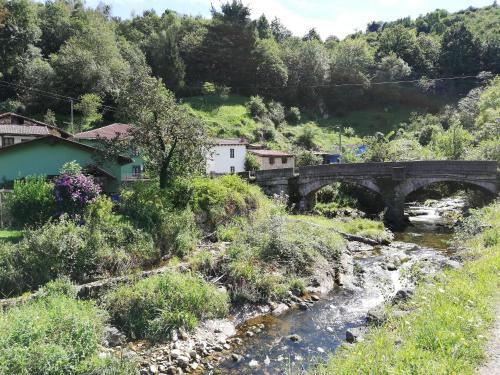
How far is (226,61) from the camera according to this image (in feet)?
253

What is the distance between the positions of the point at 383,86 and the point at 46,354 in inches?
3374

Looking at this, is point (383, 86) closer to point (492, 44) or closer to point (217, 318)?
point (492, 44)

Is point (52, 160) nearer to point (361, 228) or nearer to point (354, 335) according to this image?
point (354, 335)

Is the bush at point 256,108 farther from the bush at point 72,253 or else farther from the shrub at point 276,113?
the bush at point 72,253

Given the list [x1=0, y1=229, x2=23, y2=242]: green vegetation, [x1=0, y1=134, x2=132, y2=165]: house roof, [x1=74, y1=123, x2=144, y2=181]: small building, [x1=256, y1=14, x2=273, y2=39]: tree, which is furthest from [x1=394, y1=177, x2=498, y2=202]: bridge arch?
[x1=256, y1=14, x2=273, y2=39]: tree

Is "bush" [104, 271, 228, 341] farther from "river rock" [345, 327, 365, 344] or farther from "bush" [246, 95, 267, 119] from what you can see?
"bush" [246, 95, 267, 119]

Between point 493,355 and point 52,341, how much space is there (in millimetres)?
11347

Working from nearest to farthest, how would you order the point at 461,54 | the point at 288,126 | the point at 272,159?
the point at 272,159
the point at 288,126
the point at 461,54

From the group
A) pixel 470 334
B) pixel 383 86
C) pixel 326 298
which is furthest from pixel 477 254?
pixel 383 86

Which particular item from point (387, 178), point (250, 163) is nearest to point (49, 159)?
point (250, 163)

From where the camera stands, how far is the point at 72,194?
2027cm

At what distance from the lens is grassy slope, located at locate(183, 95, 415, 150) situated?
62281mm

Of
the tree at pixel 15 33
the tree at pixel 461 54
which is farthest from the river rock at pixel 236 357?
the tree at pixel 461 54

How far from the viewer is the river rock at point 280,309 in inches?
698
